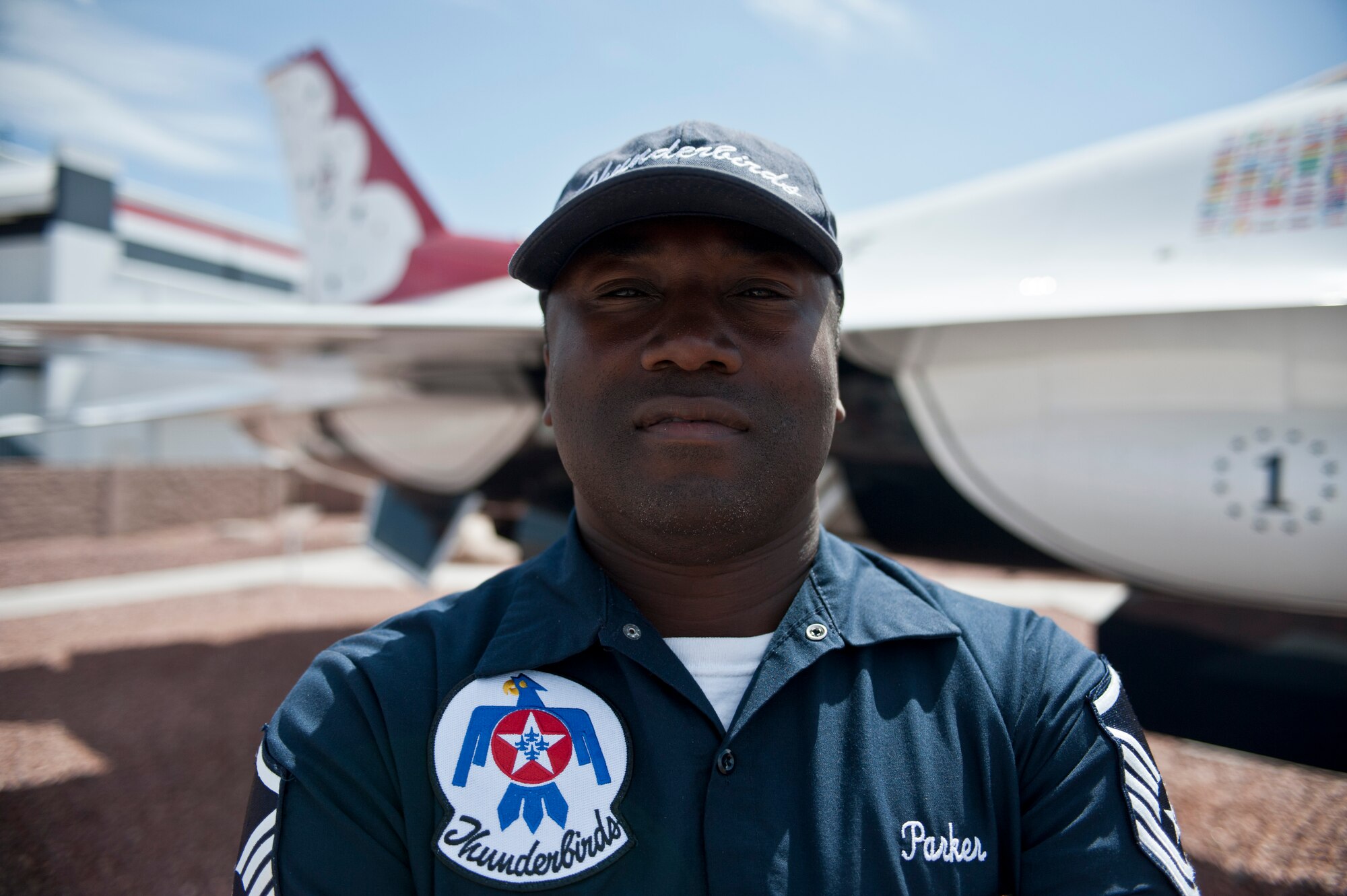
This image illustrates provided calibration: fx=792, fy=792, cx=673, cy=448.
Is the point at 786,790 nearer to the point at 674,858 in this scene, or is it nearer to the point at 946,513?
the point at 674,858

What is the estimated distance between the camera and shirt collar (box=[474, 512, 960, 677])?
3.90 ft

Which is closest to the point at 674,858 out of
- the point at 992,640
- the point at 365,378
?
the point at 992,640

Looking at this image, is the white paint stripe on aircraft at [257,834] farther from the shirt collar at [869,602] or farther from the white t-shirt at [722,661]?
the shirt collar at [869,602]

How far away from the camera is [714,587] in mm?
1292

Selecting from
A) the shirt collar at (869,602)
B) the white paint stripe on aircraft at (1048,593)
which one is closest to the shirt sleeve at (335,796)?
the shirt collar at (869,602)

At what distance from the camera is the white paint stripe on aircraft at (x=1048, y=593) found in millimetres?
8523

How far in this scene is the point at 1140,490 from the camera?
3557 millimetres

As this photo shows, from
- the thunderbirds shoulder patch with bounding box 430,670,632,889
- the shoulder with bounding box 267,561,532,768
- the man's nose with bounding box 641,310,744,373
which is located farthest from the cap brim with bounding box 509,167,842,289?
the thunderbirds shoulder patch with bounding box 430,670,632,889

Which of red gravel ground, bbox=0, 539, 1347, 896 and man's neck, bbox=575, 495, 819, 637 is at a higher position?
man's neck, bbox=575, 495, 819, 637

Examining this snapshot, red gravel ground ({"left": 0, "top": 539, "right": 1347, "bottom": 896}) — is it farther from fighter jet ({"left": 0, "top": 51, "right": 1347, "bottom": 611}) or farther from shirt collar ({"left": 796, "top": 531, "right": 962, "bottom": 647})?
shirt collar ({"left": 796, "top": 531, "right": 962, "bottom": 647})

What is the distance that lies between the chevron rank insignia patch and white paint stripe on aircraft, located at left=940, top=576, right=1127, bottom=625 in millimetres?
7831

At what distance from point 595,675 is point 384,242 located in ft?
31.7

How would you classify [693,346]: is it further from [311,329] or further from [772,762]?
[311,329]

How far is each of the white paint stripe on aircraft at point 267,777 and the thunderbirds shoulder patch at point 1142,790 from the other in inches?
45.7
